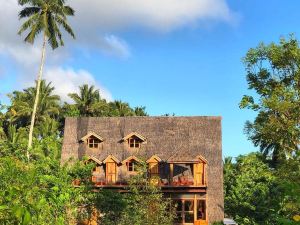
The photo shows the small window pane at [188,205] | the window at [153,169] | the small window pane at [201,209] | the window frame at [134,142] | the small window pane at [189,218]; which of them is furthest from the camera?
the window frame at [134,142]

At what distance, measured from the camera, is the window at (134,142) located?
128 feet

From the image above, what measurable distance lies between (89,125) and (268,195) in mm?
17245

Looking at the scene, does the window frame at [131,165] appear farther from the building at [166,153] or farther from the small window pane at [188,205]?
the small window pane at [188,205]

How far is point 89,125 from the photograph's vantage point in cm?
4069

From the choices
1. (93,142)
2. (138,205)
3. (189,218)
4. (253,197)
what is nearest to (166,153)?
(189,218)

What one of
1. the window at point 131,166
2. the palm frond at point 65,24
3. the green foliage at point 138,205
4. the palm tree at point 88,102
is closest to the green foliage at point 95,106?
the palm tree at point 88,102

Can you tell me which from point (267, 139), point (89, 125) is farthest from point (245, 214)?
point (89, 125)

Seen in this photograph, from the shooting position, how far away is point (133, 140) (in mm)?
39219

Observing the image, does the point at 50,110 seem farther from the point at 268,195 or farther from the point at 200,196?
the point at 268,195

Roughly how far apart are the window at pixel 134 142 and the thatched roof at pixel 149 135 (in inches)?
16.6

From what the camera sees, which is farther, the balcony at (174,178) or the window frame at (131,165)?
the window frame at (131,165)

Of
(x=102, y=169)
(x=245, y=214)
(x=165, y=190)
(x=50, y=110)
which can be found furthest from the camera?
(x=50, y=110)

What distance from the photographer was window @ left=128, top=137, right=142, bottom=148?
128ft

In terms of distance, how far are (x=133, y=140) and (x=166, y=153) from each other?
3.13 m
